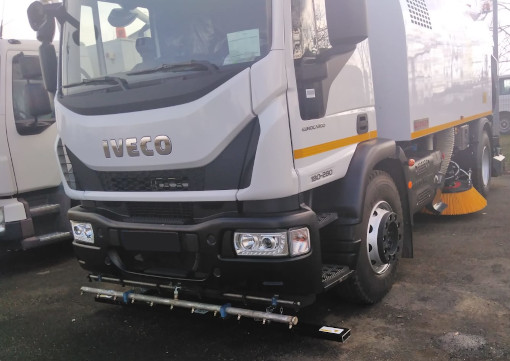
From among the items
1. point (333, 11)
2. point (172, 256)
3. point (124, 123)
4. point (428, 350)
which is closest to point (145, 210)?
point (172, 256)

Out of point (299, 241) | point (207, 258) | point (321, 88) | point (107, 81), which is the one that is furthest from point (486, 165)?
point (107, 81)

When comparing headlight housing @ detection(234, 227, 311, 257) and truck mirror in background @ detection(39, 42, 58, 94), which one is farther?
truck mirror in background @ detection(39, 42, 58, 94)

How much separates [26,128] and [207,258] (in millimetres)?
3506

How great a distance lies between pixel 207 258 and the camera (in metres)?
3.07

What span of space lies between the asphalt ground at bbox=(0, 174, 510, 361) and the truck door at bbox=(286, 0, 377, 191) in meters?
1.17

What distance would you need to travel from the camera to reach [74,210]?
3.76 metres

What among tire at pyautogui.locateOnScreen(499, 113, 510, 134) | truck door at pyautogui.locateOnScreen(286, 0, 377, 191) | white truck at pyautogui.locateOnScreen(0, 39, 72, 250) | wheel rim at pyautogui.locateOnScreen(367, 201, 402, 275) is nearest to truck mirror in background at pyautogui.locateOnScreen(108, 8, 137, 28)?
truck door at pyautogui.locateOnScreen(286, 0, 377, 191)

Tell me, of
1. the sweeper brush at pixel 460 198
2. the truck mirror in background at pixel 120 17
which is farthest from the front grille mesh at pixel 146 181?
the sweeper brush at pixel 460 198

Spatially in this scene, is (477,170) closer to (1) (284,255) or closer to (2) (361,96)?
(2) (361,96)

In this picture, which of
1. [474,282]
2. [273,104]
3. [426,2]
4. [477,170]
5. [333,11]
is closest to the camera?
[273,104]

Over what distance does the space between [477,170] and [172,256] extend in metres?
5.55

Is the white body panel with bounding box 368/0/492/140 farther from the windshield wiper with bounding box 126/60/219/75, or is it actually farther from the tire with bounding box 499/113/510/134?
the tire with bounding box 499/113/510/134

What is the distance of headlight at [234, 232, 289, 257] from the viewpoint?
290 centimetres

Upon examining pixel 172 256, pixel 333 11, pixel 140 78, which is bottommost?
pixel 172 256
